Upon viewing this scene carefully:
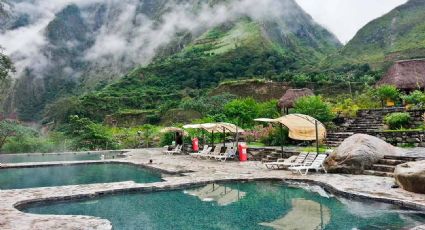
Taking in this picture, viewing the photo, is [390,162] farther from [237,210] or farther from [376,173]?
[237,210]

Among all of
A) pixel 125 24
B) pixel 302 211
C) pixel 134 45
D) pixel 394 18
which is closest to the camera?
pixel 302 211

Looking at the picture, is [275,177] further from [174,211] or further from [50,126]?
[50,126]

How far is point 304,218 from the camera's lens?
6879mm

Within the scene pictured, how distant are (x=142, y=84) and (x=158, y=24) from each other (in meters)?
58.8

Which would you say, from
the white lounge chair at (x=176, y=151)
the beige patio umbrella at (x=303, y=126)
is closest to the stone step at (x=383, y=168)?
the beige patio umbrella at (x=303, y=126)

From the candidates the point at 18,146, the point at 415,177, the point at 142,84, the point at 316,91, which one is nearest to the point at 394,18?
the point at 316,91

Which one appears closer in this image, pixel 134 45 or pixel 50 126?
pixel 50 126

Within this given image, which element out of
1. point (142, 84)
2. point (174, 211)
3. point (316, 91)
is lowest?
point (174, 211)

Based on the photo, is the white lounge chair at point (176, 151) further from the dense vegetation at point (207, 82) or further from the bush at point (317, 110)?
the bush at point (317, 110)

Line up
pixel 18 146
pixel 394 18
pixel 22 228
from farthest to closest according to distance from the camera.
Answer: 1. pixel 394 18
2. pixel 18 146
3. pixel 22 228

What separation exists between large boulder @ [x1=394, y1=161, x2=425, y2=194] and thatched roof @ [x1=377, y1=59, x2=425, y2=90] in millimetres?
19368

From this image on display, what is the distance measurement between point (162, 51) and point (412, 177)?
339 ft

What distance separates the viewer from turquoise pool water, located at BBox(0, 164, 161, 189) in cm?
1223

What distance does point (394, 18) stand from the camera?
3022 inches
